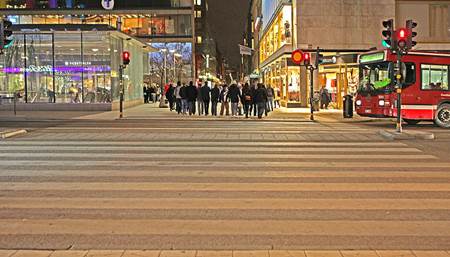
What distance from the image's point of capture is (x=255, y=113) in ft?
105

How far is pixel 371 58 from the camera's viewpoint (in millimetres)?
26359

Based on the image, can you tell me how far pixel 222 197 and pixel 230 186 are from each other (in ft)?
3.09

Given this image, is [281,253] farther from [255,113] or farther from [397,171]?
[255,113]

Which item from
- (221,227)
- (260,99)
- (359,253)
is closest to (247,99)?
(260,99)

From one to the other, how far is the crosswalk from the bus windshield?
9699 mm

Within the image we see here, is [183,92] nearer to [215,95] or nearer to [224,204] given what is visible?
[215,95]

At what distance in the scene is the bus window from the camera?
977 inches

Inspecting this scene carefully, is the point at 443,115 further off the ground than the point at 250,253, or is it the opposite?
the point at 443,115

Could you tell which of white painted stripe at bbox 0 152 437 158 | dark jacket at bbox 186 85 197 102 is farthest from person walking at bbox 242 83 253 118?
white painted stripe at bbox 0 152 437 158

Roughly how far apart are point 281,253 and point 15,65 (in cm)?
3638

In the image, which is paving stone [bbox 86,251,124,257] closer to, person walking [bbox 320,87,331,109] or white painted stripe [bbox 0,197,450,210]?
white painted stripe [bbox 0,197,450,210]

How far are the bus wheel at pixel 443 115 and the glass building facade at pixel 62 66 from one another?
21725mm

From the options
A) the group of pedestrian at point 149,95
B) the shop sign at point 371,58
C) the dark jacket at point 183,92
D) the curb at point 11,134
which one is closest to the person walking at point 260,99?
the dark jacket at point 183,92

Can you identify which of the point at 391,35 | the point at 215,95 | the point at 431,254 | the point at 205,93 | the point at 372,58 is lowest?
the point at 431,254
